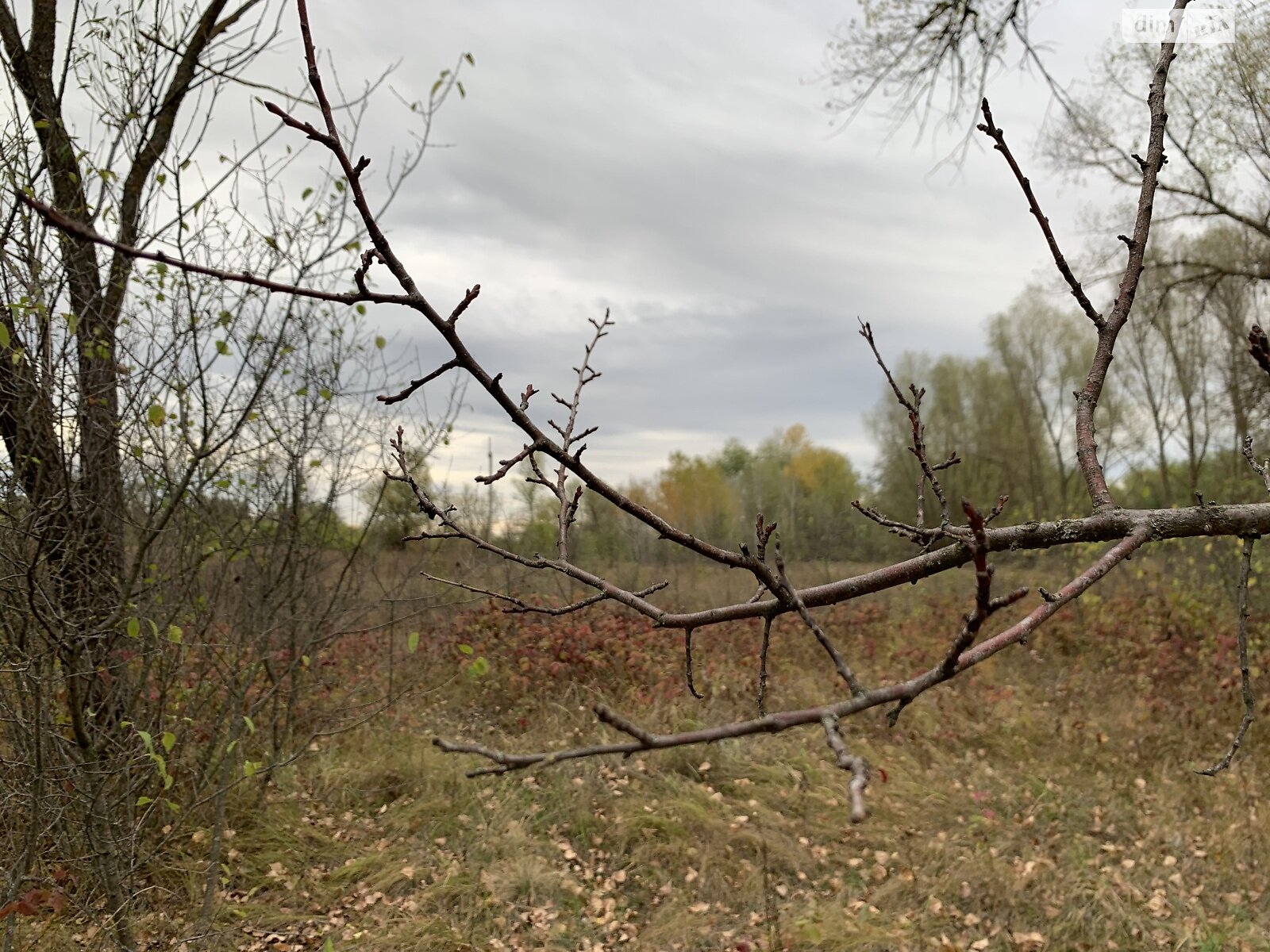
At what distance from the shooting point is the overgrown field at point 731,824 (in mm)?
3877

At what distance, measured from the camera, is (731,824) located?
488 cm

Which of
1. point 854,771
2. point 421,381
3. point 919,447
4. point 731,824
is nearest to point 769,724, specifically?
point 854,771

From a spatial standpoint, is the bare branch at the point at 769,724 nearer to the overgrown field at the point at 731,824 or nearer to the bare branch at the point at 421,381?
the bare branch at the point at 421,381

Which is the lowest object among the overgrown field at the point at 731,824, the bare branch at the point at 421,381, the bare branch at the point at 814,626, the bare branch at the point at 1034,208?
the overgrown field at the point at 731,824

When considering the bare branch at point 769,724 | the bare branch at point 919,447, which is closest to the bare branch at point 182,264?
the bare branch at point 769,724

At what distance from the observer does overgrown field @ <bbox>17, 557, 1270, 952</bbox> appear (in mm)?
3877

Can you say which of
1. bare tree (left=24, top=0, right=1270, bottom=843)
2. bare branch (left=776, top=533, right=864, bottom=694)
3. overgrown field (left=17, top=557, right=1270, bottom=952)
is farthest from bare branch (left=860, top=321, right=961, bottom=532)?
overgrown field (left=17, top=557, right=1270, bottom=952)

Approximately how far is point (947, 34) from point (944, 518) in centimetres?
407

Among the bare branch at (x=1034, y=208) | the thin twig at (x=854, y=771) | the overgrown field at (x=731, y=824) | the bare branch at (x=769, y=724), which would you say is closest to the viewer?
the thin twig at (x=854, y=771)

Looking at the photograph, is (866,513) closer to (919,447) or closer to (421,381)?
(919,447)

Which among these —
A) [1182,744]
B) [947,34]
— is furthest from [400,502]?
[1182,744]

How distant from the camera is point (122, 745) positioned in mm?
3203

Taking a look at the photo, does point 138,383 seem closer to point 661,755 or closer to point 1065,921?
point 661,755

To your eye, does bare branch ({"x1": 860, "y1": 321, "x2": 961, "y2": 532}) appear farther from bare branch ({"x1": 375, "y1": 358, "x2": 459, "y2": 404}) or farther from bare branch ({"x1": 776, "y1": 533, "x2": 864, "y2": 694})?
bare branch ({"x1": 375, "y1": 358, "x2": 459, "y2": 404})
